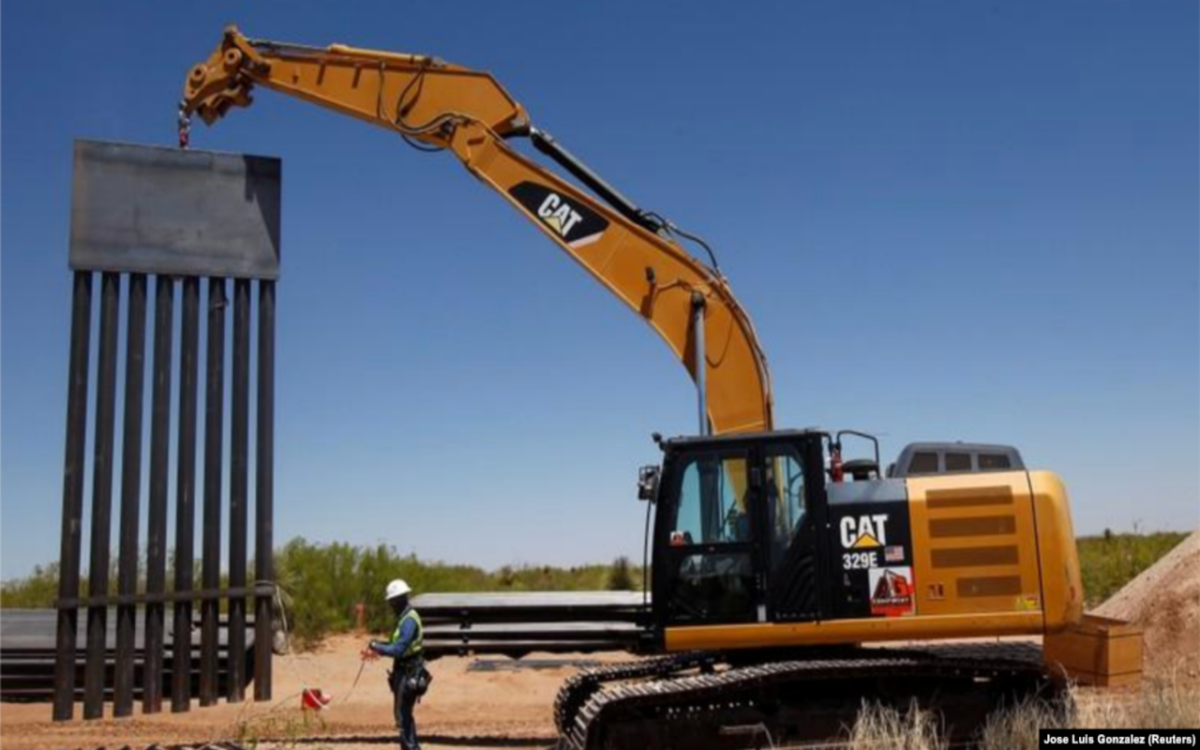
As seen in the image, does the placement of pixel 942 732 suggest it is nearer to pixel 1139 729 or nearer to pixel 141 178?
pixel 1139 729

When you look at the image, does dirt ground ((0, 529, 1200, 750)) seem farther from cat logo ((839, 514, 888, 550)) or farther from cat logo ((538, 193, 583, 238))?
cat logo ((538, 193, 583, 238))

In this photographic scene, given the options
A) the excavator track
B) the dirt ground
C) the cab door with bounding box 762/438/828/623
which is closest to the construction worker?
the dirt ground

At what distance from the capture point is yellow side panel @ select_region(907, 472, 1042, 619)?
8.90 meters

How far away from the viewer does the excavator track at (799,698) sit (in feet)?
28.6

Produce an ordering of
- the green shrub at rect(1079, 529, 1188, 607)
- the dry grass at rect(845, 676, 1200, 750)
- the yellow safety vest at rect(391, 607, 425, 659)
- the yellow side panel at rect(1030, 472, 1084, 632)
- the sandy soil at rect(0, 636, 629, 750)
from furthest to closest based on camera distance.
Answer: the green shrub at rect(1079, 529, 1188, 607)
the sandy soil at rect(0, 636, 629, 750)
the yellow safety vest at rect(391, 607, 425, 659)
the yellow side panel at rect(1030, 472, 1084, 632)
the dry grass at rect(845, 676, 1200, 750)

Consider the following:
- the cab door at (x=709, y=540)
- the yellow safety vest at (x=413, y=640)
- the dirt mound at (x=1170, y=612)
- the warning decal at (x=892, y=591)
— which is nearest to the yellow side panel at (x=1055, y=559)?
the warning decal at (x=892, y=591)

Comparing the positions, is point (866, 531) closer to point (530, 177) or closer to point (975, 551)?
point (975, 551)

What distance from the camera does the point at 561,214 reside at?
11867 mm

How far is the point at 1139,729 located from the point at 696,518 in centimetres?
342

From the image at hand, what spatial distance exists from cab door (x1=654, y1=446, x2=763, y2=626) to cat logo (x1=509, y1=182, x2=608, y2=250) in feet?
10.5

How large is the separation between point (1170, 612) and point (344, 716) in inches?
398

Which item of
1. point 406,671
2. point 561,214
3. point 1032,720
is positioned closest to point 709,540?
point 1032,720

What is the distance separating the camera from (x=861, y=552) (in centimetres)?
901

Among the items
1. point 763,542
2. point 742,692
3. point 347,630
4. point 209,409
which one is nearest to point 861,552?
point 763,542
